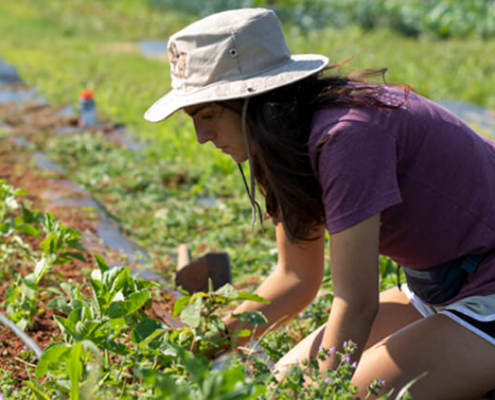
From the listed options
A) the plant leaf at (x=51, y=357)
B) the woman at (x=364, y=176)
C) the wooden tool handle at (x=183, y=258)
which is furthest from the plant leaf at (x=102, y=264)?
the wooden tool handle at (x=183, y=258)

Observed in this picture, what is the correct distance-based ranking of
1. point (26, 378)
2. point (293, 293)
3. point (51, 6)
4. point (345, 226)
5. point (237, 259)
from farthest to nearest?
1. point (51, 6)
2. point (237, 259)
3. point (293, 293)
4. point (26, 378)
5. point (345, 226)

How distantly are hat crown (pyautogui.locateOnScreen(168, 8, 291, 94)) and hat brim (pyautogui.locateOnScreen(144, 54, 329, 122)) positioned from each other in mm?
20

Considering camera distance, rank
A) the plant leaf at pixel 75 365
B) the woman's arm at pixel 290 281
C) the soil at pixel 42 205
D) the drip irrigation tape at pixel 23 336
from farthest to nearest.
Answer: the soil at pixel 42 205 → the woman's arm at pixel 290 281 → the drip irrigation tape at pixel 23 336 → the plant leaf at pixel 75 365

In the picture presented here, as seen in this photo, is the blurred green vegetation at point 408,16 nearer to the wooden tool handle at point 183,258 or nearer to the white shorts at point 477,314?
the wooden tool handle at point 183,258

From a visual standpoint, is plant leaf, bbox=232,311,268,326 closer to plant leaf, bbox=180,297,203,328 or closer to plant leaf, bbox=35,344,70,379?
plant leaf, bbox=180,297,203,328

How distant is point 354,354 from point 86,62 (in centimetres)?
915

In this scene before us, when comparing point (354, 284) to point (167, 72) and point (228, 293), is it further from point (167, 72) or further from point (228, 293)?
point (167, 72)

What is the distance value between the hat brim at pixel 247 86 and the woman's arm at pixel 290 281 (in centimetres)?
57

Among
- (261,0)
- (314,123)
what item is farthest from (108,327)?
(261,0)

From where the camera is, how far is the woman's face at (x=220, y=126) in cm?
165

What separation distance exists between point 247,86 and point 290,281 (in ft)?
2.45

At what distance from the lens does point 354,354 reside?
153cm

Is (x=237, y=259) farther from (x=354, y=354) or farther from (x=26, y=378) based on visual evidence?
(x=354, y=354)

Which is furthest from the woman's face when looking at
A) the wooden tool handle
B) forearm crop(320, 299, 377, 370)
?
the wooden tool handle
